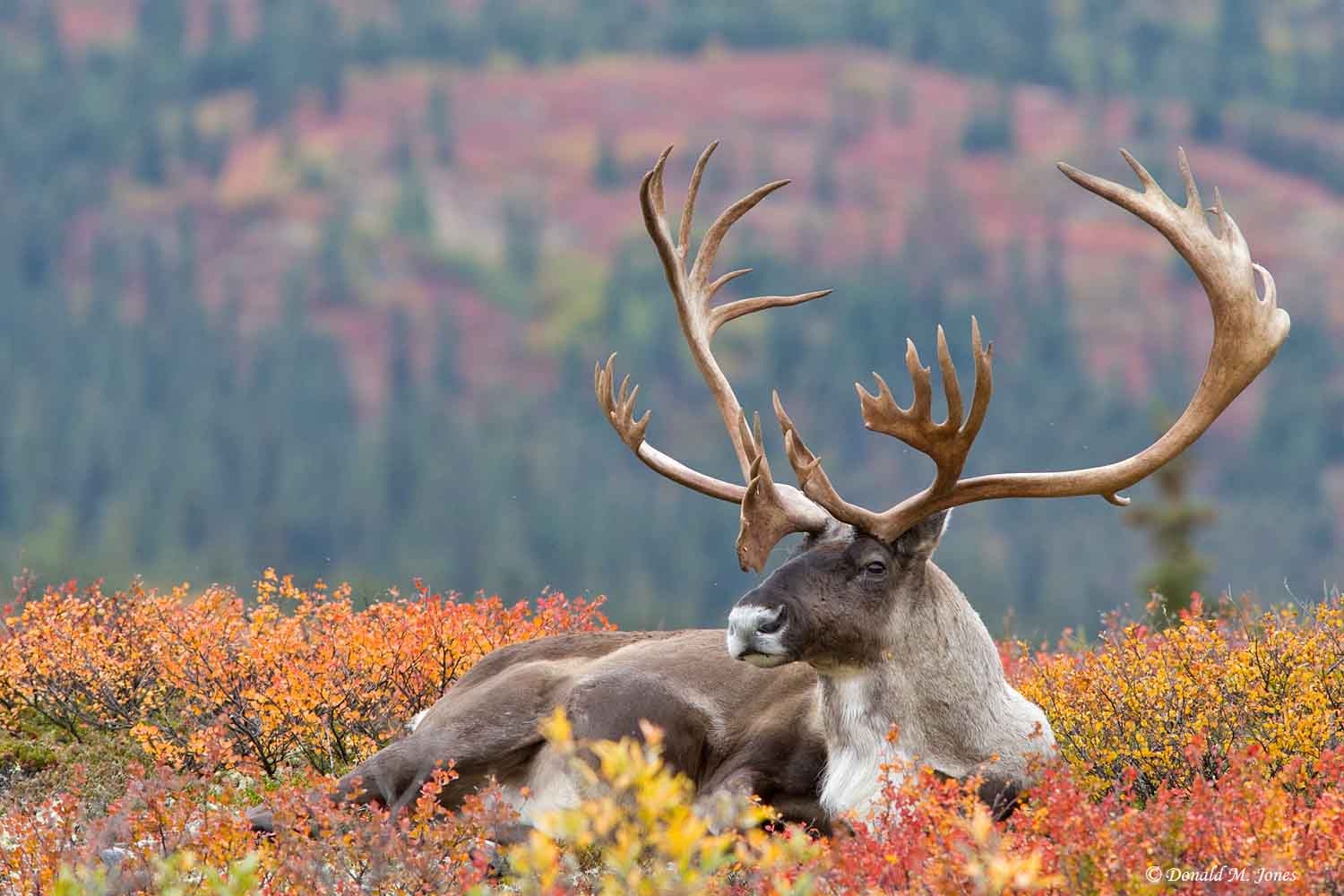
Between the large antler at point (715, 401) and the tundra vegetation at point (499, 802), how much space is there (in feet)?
3.82

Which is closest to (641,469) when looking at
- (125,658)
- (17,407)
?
(17,407)

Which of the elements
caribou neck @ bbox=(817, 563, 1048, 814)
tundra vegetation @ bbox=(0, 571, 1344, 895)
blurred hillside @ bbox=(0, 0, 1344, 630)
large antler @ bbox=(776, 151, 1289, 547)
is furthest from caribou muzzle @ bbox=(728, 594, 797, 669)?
blurred hillside @ bbox=(0, 0, 1344, 630)

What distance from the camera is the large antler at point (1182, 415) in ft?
25.3

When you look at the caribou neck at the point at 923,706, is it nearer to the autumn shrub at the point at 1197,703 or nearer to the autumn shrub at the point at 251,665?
the autumn shrub at the point at 1197,703

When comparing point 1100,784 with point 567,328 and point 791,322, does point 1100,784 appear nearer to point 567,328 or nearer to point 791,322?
point 791,322

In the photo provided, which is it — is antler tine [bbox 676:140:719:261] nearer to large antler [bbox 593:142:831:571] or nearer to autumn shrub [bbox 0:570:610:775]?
large antler [bbox 593:142:831:571]

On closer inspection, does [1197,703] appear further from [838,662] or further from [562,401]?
[562,401]

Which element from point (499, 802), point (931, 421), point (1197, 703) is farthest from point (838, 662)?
point (499, 802)

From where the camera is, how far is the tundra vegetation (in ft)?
18.8

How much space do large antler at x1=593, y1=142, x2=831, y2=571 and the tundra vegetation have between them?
116 centimetres

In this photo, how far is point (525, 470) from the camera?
12656cm

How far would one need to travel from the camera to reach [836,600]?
7.89 meters

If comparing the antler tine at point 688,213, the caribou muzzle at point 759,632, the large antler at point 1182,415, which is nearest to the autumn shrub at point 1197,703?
the large antler at point 1182,415

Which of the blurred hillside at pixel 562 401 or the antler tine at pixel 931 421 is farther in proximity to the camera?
the blurred hillside at pixel 562 401
